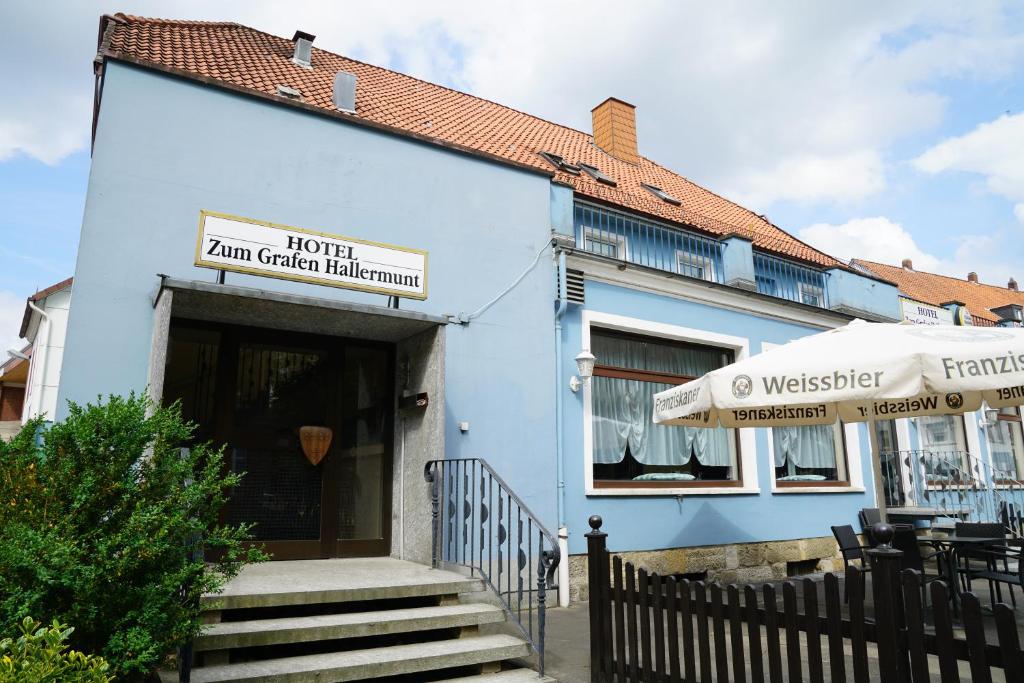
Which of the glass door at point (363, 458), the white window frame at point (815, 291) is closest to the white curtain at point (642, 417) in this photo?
the glass door at point (363, 458)

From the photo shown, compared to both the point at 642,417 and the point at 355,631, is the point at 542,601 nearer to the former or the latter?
the point at 355,631

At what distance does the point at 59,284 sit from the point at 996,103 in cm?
1068

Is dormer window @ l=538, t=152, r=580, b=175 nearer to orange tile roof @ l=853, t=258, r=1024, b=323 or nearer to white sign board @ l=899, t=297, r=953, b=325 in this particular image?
white sign board @ l=899, t=297, r=953, b=325

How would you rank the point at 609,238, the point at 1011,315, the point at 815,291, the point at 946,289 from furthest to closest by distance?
the point at 946,289, the point at 1011,315, the point at 815,291, the point at 609,238

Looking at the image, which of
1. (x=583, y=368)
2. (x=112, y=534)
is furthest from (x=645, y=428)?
(x=112, y=534)

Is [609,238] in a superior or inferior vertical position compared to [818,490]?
superior

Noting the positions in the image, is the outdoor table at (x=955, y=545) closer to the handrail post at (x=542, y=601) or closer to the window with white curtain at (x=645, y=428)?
the window with white curtain at (x=645, y=428)

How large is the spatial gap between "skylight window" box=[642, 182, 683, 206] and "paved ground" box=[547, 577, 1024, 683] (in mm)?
6846

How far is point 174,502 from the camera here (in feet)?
10.6

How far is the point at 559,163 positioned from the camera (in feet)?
33.2

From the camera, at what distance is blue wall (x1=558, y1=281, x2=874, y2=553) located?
7398mm

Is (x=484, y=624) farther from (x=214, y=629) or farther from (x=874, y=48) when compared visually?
(x=874, y=48)

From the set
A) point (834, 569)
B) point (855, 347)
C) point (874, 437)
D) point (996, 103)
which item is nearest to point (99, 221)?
point (855, 347)

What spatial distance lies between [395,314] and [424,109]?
198 inches
